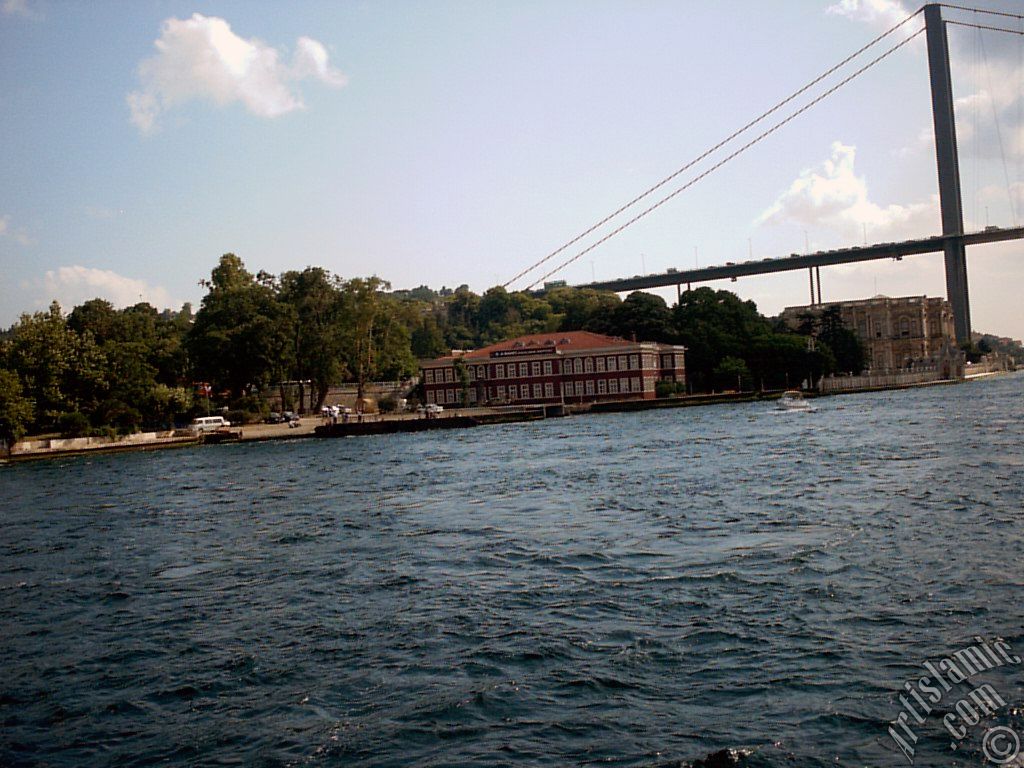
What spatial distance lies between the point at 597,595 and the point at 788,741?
16.0 feet

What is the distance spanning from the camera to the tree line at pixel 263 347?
5750cm

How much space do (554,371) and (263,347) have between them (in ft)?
85.8

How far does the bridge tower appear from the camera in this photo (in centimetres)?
10550

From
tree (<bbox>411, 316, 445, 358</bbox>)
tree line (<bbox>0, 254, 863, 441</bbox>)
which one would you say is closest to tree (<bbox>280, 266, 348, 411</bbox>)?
tree line (<bbox>0, 254, 863, 441</bbox>)

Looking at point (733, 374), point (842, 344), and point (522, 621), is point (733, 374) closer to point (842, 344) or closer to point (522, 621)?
point (842, 344)

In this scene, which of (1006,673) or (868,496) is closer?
(1006,673)

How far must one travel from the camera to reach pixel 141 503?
26562mm

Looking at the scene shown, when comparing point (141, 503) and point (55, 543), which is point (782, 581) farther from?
point (141, 503)

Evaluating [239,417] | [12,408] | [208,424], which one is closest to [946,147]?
[239,417]

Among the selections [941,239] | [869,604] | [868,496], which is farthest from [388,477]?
[941,239]

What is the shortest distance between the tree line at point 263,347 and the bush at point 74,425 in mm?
60

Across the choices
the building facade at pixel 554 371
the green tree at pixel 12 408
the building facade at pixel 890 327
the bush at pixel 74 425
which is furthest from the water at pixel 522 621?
the building facade at pixel 890 327

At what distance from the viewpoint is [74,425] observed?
56.5 metres

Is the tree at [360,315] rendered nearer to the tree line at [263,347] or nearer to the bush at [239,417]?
the tree line at [263,347]
